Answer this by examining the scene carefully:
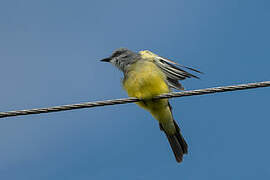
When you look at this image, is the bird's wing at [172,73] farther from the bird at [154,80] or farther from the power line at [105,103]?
the power line at [105,103]

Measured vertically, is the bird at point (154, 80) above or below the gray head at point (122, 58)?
below

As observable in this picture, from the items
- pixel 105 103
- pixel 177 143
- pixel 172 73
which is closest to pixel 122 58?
pixel 172 73

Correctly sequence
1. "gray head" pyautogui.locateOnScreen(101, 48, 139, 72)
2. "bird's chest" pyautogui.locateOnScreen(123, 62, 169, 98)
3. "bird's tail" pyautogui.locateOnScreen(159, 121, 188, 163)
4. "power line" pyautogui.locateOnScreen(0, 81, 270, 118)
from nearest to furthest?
1. "power line" pyautogui.locateOnScreen(0, 81, 270, 118)
2. "bird's chest" pyautogui.locateOnScreen(123, 62, 169, 98)
3. "gray head" pyautogui.locateOnScreen(101, 48, 139, 72)
4. "bird's tail" pyautogui.locateOnScreen(159, 121, 188, 163)

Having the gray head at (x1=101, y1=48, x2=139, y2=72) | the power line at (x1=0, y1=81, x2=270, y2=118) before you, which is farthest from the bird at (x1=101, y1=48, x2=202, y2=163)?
the power line at (x1=0, y1=81, x2=270, y2=118)

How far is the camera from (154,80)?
708 cm

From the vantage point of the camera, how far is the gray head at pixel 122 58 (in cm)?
A: 776

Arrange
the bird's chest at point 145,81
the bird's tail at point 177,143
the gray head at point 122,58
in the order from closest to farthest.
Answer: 1. the bird's chest at point 145,81
2. the gray head at point 122,58
3. the bird's tail at point 177,143

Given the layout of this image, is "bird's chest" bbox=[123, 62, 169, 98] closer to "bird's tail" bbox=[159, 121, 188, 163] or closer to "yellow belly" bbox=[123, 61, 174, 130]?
"yellow belly" bbox=[123, 61, 174, 130]

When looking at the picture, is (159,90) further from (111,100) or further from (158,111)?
(111,100)

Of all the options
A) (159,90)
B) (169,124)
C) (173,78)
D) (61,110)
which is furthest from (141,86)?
(61,110)

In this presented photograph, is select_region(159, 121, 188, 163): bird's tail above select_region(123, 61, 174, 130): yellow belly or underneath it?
underneath

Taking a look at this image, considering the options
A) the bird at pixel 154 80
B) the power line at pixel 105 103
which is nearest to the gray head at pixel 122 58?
the bird at pixel 154 80

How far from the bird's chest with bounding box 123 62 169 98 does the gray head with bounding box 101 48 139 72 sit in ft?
0.92

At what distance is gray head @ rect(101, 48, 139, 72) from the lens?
305 inches
